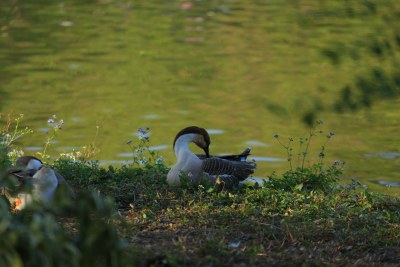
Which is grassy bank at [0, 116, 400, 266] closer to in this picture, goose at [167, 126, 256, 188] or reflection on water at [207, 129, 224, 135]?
goose at [167, 126, 256, 188]

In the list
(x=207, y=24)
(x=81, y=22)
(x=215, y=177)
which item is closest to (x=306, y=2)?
(x=207, y=24)

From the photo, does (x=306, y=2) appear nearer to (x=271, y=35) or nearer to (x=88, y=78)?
(x=271, y=35)

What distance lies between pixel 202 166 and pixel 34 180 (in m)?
2.45

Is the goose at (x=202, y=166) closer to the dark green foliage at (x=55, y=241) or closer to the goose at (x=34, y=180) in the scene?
the goose at (x=34, y=180)

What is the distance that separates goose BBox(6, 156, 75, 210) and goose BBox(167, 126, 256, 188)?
4.84 ft

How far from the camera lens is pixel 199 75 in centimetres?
2036

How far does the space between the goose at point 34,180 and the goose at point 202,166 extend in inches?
58.1

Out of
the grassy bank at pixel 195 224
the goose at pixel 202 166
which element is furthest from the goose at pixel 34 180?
the goose at pixel 202 166

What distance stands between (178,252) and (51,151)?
27.3ft

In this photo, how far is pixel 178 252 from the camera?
247 inches

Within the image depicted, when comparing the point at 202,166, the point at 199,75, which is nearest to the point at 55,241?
the point at 202,166

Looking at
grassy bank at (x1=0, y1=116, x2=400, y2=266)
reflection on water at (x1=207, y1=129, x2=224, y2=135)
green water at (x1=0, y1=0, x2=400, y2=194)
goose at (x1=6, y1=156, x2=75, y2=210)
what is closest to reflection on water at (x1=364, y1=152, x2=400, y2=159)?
green water at (x1=0, y1=0, x2=400, y2=194)

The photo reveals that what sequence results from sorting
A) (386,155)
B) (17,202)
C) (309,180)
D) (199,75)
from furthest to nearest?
(199,75), (386,155), (309,180), (17,202)

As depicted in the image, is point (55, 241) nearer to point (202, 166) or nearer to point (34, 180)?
point (34, 180)
